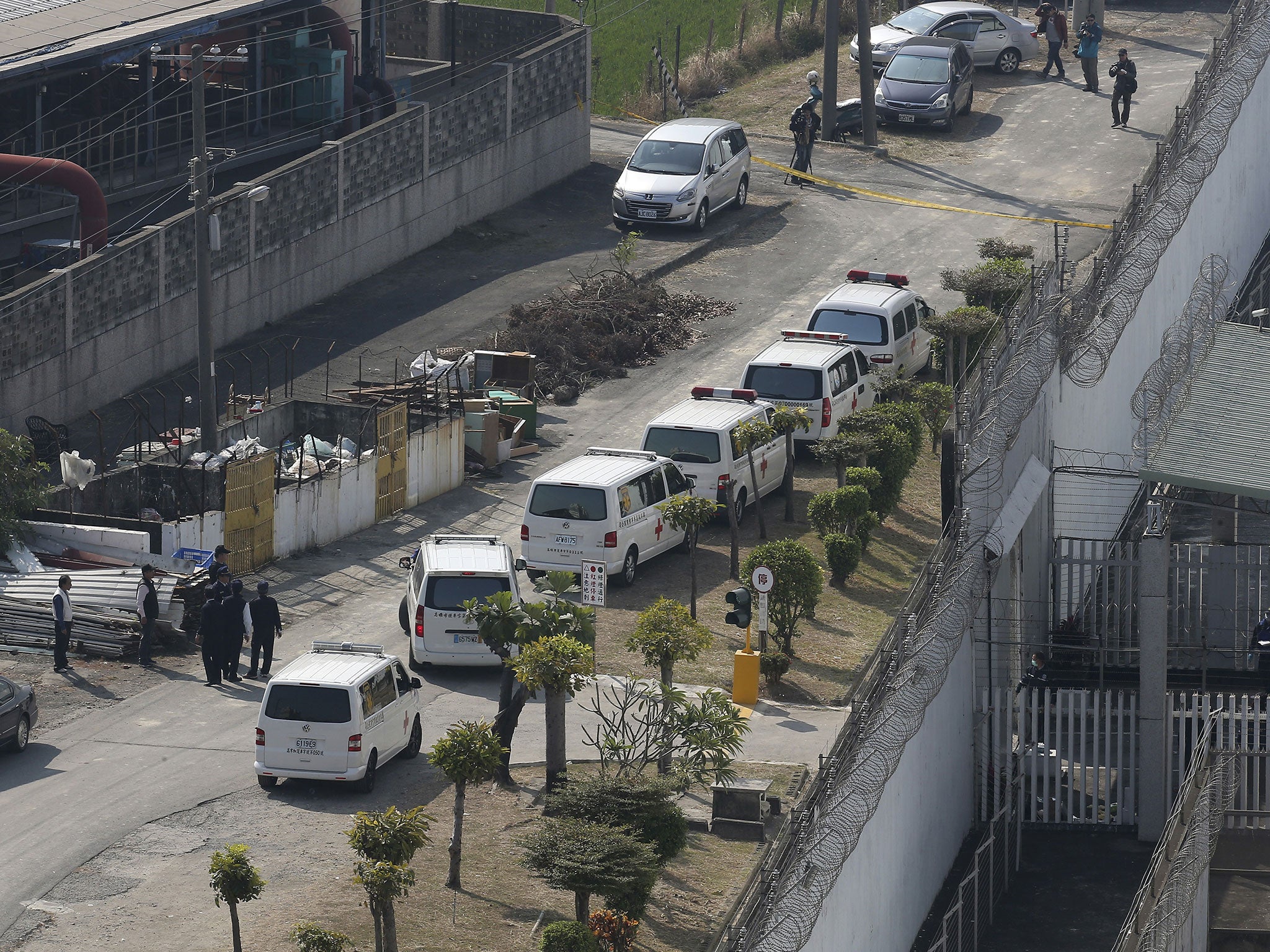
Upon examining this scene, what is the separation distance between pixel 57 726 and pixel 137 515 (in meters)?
6.38

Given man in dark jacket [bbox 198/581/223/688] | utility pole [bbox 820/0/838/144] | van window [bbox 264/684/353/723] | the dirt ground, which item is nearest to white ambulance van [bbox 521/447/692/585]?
man in dark jacket [bbox 198/581/223/688]

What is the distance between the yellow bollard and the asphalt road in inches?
13.1

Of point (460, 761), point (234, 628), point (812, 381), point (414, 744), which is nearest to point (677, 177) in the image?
point (812, 381)

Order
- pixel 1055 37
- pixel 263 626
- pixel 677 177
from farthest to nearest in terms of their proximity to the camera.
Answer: pixel 1055 37, pixel 677 177, pixel 263 626

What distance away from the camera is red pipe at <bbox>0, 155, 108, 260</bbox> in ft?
123

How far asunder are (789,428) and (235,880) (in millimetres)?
15298

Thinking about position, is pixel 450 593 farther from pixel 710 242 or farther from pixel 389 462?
pixel 710 242

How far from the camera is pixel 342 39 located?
159 ft

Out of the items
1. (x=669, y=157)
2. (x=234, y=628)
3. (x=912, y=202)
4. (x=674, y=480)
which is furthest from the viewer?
(x=912, y=202)

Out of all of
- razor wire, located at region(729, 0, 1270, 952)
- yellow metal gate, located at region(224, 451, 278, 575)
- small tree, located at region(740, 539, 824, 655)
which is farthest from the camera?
yellow metal gate, located at region(224, 451, 278, 575)

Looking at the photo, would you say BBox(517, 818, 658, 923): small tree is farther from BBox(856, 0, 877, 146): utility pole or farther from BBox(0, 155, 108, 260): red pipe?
BBox(856, 0, 877, 146): utility pole

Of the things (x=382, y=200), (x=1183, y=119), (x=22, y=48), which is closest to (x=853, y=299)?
(x=1183, y=119)

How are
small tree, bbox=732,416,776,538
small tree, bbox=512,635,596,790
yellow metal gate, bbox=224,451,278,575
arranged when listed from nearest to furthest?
small tree, bbox=512,635,596,790, yellow metal gate, bbox=224,451,278,575, small tree, bbox=732,416,776,538

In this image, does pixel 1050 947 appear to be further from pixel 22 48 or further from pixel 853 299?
pixel 22 48
